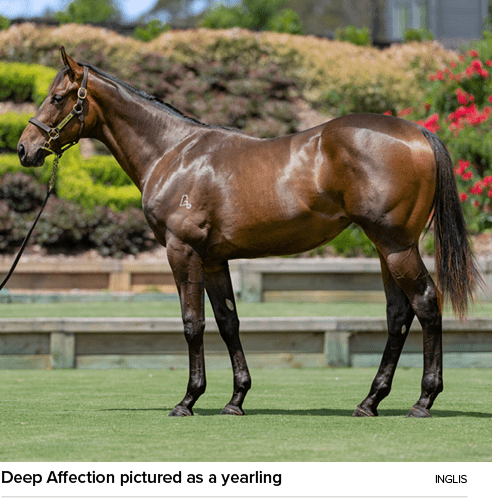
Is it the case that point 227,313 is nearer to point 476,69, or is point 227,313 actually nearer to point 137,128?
point 137,128

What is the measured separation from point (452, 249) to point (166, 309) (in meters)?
5.69

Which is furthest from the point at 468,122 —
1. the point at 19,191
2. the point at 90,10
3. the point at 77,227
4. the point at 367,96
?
the point at 90,10

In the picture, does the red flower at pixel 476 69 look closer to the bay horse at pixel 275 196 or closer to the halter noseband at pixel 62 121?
the bay horse at pixel 275 196

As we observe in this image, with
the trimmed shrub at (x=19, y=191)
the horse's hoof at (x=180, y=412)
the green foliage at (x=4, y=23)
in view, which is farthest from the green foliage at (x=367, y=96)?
the horse's hoof at (x=180, y=412)

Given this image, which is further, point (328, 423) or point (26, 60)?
point (26, 60)

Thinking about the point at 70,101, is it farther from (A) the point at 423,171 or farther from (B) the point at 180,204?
(A) the point at 423,171

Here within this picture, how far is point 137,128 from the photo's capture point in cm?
516

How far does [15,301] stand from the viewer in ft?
35.9

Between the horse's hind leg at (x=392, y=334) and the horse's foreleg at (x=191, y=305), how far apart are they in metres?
1.02

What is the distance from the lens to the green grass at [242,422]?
3.64 meters

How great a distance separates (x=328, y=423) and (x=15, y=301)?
748 cm

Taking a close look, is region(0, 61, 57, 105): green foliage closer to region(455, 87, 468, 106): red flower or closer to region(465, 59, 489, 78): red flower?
region(455, 87, 468, 106): red flower
